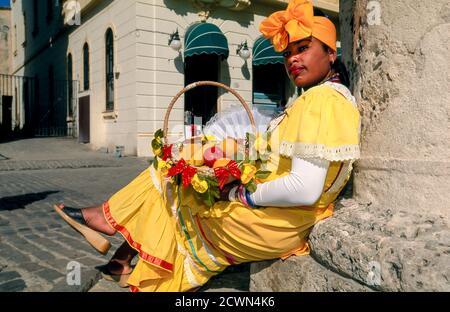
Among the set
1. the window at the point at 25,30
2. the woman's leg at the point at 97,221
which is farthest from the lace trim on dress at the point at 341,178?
the window at the point at 25,30

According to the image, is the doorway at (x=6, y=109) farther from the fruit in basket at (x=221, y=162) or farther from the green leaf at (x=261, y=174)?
the green leaf at (x=261, y=174)

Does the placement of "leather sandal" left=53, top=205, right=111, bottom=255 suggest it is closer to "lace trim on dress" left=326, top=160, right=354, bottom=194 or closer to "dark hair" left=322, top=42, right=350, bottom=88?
"lace trim on dress" left=326, top=160, right=354, bottom=194

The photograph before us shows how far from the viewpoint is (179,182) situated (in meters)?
1.97

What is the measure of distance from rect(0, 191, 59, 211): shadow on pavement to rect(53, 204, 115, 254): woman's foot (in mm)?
3042

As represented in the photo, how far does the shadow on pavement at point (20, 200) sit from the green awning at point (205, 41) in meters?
6.22

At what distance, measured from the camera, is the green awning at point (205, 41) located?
10.7 meters

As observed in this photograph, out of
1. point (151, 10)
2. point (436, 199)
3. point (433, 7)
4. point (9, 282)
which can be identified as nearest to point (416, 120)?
point (436, 199)

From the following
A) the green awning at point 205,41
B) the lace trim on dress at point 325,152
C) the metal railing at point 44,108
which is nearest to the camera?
the lace trim on dress at point 325,152

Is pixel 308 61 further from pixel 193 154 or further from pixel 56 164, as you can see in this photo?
pixel 56 164

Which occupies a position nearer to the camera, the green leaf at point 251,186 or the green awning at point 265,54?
the green leaf at point 251,186

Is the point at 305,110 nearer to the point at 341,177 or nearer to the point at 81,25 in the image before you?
the point at 341,177

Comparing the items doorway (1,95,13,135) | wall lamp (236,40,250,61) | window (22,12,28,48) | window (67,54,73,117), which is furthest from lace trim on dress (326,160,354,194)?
doorway (1,95,13,135)

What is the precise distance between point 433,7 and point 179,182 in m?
1.37

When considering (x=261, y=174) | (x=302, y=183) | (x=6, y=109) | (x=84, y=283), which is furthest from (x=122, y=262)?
(x=6, y=109)
